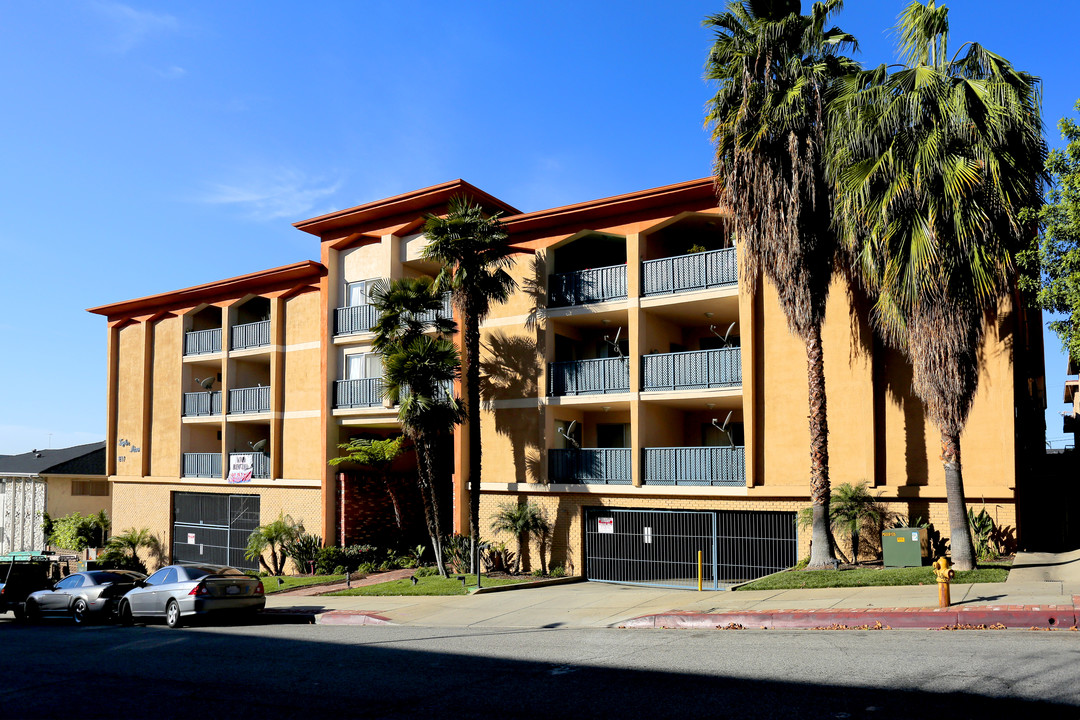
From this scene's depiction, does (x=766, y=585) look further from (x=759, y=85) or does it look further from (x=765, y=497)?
(x=759, y=85)

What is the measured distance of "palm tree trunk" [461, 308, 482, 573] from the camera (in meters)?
24.1

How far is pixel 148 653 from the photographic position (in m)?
13.8

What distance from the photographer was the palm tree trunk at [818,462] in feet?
63.3

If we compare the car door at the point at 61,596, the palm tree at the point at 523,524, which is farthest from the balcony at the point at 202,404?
the palm tree at the point at 523,524

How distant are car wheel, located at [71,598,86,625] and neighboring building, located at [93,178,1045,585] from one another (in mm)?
9365

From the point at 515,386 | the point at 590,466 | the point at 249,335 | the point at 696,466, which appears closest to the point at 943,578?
the point at 696,466

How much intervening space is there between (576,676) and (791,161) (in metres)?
13.3

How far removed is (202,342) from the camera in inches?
1394

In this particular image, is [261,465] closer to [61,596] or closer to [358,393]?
[358,393]

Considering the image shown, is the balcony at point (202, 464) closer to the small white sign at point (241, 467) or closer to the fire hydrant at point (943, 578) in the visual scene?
the small white sign at point (241, 467)

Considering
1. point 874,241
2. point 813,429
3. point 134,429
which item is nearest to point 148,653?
point 813,429

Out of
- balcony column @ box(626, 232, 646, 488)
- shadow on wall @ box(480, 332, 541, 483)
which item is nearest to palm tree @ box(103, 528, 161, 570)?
shadow on wall @ box(480, 332, 541, 483)

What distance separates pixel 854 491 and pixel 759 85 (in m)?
9.88

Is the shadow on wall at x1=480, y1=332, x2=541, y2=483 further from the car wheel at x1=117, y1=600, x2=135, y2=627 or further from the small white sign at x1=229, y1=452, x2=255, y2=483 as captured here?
the small white sign at x1=229, y1=452, x2=255, y2=483
